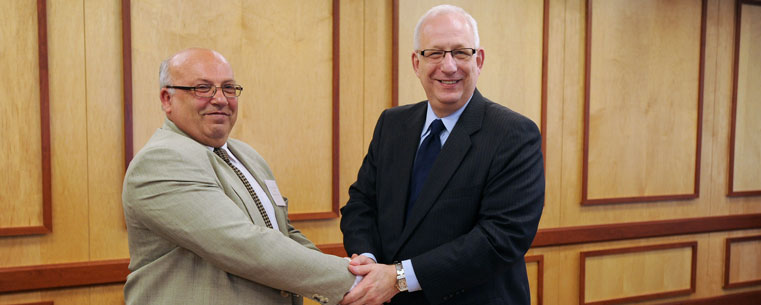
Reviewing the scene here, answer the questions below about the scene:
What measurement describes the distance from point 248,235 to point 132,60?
1.52 meters

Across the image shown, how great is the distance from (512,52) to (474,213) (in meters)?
2.08

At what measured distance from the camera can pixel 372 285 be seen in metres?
1.71

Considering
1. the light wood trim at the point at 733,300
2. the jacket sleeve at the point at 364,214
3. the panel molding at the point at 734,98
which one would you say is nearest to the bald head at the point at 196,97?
the jacket sleeve at the point at 364,214

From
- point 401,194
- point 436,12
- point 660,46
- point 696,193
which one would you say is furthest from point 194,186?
point 696,193

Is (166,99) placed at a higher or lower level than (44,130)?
higher

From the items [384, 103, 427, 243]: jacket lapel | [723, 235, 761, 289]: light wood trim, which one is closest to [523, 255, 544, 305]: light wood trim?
[723, 235, 761, 289]: light wood trim

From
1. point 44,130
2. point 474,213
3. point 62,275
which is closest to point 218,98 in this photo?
point 474,213

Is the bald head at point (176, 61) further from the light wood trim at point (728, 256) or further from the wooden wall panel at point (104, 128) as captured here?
the light wood trim at point (728, 256)

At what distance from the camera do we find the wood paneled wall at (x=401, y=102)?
8.35ft

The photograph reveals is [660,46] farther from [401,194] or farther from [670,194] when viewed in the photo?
[401,194]

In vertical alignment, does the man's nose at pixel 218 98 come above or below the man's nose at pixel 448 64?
below

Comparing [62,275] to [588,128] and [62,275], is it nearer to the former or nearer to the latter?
[62,275]

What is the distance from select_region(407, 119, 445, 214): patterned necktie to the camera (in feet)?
5.77

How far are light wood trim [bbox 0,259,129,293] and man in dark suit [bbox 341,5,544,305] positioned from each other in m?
1.46
